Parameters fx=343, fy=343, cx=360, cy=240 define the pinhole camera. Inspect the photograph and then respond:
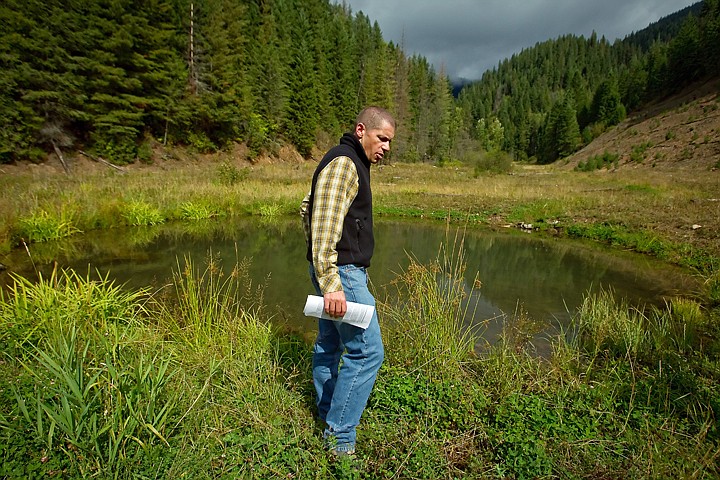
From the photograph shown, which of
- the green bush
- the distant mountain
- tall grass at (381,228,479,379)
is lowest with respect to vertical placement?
tall grass at (381,228,479,379)

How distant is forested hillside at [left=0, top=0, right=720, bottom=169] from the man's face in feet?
68.6

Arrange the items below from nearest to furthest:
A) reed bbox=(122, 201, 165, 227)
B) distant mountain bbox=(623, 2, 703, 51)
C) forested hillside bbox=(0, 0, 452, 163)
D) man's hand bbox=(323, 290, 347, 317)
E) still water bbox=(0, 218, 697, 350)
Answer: man's hand bbox=(323, 290, 347, 317)
still water bbox=(0, 218, 697, 350)
reed bbox=(122, 201, 165, 227)
forested hillside bbox=(0, 0, 452, 163)
distant mountain bbox=(623, 2, 703, 51)

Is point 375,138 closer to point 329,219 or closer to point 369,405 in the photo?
point 329,219

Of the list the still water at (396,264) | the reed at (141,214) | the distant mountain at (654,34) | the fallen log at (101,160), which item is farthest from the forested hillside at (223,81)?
the distant mountain at (654,34)

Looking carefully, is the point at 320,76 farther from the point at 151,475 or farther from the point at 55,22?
the point at 151,475

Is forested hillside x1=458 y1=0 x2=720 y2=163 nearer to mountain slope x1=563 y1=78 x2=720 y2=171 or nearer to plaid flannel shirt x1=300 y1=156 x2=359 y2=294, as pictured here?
mountain slope x1=563 y1=78 x2=720 y2=171

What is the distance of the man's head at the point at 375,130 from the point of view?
1.98 metres

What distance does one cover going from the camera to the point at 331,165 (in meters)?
1.82

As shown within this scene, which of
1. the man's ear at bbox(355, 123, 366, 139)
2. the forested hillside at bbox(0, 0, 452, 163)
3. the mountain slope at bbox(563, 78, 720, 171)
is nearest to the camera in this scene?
the man's ear at bbox(355, 123, 366, 139)

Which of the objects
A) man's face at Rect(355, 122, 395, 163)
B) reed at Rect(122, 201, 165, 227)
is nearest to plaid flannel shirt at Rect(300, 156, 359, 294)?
man's face at Rect(355, 122, 395, 163)

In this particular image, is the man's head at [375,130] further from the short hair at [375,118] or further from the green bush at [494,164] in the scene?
the green bush at [494,164]

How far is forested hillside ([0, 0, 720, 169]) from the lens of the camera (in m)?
16.6

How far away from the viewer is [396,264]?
7445 millimetres

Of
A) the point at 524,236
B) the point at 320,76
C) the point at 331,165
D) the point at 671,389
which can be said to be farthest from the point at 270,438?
the point at 320,76
